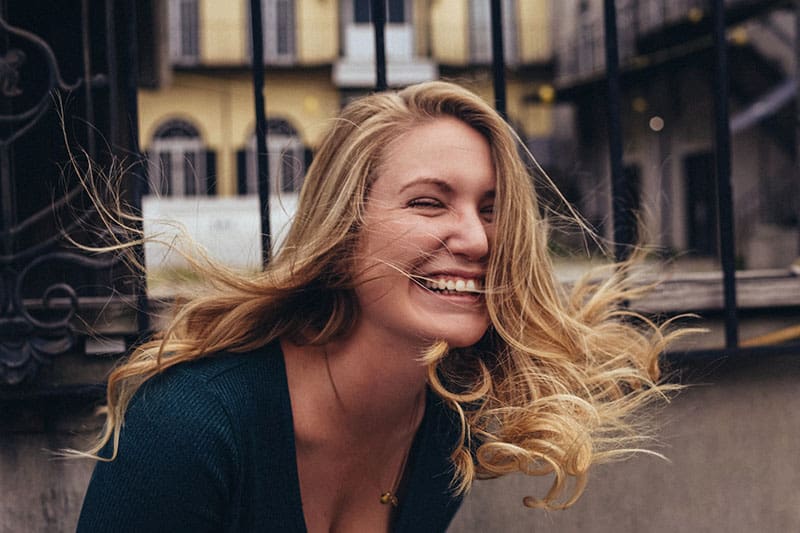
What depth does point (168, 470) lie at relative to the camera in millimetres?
1607

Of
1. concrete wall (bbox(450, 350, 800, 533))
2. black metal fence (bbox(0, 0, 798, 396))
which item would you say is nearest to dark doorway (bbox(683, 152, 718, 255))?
concrete wall (bbox(450, 350, 800, 533))

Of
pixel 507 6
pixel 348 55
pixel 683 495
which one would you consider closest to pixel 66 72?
pixel 683 495

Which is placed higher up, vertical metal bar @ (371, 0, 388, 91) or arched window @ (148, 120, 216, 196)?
arched window @ (148, 120, 216, 196)

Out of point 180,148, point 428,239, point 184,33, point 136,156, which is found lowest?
point 428,239

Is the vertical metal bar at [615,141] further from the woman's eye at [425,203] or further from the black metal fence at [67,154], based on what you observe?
the woman's eye at [425,203]

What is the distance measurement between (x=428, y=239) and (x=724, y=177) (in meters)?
1.17

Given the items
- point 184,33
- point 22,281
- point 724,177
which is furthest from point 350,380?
point 184,33

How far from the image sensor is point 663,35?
15117 millimetres

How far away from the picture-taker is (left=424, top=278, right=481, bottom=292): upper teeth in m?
1.73

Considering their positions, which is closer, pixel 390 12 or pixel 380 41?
pixel 380 41

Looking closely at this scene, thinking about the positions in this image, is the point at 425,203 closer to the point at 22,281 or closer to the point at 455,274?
the point at 455,274

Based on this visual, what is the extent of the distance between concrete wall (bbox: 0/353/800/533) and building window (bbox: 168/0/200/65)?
60.0 ft

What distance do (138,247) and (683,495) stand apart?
169cm

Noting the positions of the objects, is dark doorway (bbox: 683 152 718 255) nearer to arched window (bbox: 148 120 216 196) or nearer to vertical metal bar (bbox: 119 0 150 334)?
arched window (bbox: 148 120 216 196)
